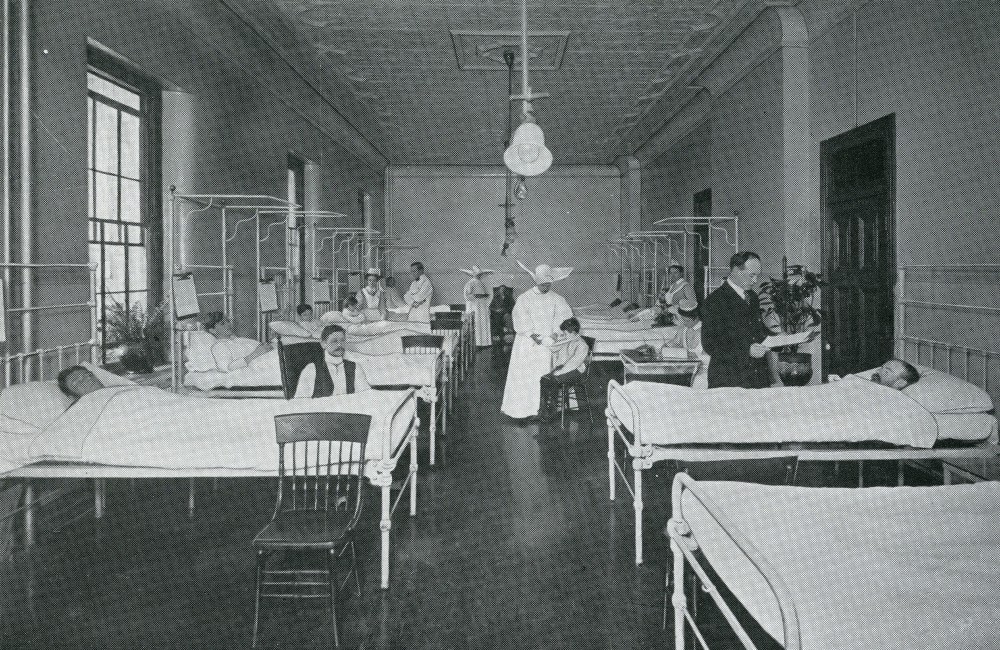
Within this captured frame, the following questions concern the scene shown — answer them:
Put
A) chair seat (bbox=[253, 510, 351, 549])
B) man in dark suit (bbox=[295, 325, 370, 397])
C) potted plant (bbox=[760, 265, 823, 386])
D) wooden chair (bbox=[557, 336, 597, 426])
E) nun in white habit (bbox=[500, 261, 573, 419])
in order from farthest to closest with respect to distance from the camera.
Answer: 1. nun in white habit (bbox=[500, 261, 573, 419])
2. wooden chair (bbox=[557, 336, 597, 426])
3. potted plant (bbox=[760, 265, 823, 386])
4. man in dark suit (bbox=[295, 325, 370, 397])
5. chair seat (bbox=[253, 510, 351, 549])

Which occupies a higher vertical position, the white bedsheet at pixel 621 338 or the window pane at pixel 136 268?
the window pane at pixel 136 268

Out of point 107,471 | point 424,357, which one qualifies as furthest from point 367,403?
point 424,357

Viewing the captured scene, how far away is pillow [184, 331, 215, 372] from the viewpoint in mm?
5652

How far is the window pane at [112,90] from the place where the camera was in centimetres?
499

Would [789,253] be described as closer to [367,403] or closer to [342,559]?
[367,403]

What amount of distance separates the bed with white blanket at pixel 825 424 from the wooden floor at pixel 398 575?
61 centimetres

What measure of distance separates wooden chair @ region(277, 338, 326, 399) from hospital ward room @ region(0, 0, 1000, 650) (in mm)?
21

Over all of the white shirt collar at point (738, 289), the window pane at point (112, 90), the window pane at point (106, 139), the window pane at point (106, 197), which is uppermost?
the window pane at point (112, 90)

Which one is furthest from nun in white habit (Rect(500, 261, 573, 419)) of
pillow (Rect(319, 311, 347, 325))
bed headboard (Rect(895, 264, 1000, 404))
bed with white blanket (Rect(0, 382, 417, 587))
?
bed with white blanket (Rect(0, 382, 417, 587))

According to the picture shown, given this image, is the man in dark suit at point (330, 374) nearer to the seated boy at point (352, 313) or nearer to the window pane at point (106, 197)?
the window pane at point (106, 197)

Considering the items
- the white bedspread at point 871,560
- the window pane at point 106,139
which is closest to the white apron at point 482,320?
the window pane at point 106,139

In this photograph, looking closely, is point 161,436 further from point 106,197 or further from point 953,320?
point 953,320

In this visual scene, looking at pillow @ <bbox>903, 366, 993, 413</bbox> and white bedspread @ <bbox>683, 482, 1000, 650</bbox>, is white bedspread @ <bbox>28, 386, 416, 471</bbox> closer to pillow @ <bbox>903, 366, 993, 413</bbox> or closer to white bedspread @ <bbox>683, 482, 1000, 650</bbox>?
white bedspread @ <bbox>683, 482, 1000, 650</bbox>

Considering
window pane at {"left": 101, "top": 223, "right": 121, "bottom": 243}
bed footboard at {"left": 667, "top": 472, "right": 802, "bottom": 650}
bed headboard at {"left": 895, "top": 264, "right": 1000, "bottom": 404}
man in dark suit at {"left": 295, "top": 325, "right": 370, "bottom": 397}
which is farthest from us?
window pane at {"left": 101, "top": 223, "right": 121, "bottom": 243}
